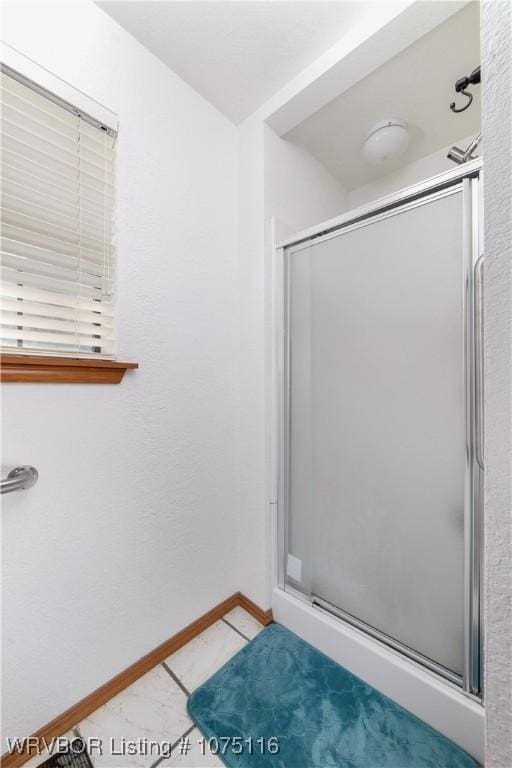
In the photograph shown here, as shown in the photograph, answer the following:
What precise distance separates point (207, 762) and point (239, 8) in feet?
7.63

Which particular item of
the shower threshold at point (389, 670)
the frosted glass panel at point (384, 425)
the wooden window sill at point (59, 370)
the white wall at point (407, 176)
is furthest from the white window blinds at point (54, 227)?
the white wall at point (407, 176)

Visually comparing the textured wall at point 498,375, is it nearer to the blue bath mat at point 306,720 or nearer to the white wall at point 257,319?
the blue bath mat at point 306,720

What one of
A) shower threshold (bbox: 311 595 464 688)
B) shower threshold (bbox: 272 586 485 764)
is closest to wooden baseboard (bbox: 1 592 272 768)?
shower threshold (bbox: 272 586 485 764)

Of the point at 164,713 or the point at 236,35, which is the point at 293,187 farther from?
the point at 164,713

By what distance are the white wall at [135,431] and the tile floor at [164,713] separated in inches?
3.7

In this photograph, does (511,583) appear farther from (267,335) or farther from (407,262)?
(267,335)

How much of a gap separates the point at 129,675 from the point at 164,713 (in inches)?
6.8

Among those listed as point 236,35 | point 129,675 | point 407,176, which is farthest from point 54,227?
point 407,176

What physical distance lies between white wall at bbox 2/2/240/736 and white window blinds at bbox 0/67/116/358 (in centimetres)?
7

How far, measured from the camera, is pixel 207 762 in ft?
2.92

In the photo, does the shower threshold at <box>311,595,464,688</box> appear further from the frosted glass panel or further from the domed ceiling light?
the domed ceiling light

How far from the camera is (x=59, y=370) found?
3.03ft

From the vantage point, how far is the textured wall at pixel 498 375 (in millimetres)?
371

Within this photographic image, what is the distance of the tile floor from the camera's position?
89 centimetres
